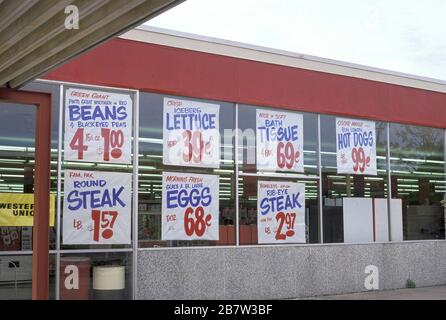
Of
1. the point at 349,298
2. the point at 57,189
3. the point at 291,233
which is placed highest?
the point at 57,189

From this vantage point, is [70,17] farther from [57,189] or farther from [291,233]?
[291,233]

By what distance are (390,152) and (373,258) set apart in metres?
2.34

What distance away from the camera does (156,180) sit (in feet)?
33.4

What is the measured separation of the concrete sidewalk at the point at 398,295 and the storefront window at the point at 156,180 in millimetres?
2303

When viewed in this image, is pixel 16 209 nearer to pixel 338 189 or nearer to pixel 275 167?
pixel 275 167

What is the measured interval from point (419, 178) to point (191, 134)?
5.86 meters

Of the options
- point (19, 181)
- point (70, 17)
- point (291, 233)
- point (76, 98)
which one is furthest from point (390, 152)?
point (70, 17)

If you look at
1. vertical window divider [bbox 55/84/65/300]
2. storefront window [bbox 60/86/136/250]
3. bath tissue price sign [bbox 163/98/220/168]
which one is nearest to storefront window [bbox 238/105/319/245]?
bath tissue price sign [bbox 163/98/220/168]

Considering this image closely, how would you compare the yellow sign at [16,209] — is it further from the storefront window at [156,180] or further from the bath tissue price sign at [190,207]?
the bath tissue price sign at [190,207]

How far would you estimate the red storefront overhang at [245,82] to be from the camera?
32.3ft

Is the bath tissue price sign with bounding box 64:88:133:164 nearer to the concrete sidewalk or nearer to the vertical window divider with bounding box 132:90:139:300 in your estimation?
the vertical window divider with bounding box 132:90:139:300

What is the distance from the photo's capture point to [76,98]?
9641mm

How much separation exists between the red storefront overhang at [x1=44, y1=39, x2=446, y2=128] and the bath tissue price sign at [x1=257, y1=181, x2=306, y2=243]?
5.07 ft

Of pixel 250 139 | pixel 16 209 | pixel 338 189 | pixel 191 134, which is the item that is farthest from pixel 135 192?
pixel 338 189
